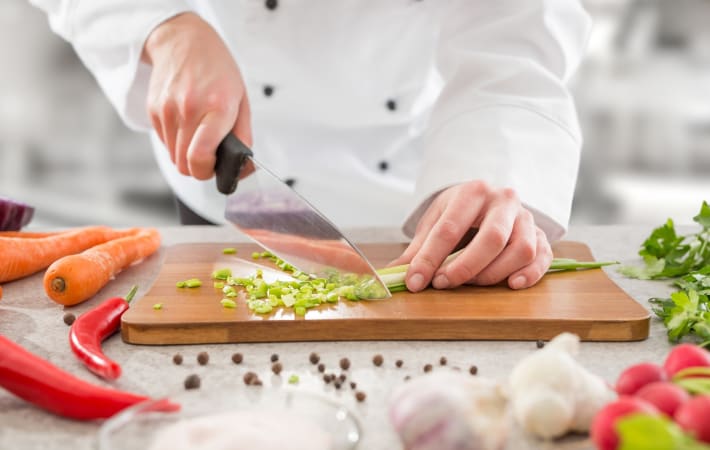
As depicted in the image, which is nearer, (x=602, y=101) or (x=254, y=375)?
(x=254, y=375)

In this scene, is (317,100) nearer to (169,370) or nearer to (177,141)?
(177,141)

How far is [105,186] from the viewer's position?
324 centimetres

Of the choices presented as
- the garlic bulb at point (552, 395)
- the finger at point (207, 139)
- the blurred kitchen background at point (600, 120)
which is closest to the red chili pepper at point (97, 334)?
the finger at point (207, 139)

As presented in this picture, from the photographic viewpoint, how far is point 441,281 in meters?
1.40

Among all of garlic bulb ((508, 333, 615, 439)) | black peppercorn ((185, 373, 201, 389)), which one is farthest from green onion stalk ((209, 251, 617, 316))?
garlic bulb ((508, 333, 615, 439))

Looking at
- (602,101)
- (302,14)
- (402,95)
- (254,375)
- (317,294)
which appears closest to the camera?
(254,375)

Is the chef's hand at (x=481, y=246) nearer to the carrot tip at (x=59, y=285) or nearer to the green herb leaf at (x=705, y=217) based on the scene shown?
the green herb leaf at (x=705, y=217)

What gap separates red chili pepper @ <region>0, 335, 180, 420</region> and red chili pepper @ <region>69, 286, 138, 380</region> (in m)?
0.09

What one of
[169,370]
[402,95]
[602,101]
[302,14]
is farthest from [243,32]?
[602,101]

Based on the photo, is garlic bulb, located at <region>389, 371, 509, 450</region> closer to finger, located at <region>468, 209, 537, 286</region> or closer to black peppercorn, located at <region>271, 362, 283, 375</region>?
black peppercorn, located at <region>271, 362, 283, 375</region>

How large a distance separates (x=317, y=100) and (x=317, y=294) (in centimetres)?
66

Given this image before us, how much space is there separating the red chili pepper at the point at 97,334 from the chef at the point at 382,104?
295 mm

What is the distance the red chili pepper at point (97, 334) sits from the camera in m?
1.14

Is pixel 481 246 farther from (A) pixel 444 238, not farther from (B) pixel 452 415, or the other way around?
(B) pixel 452 415
